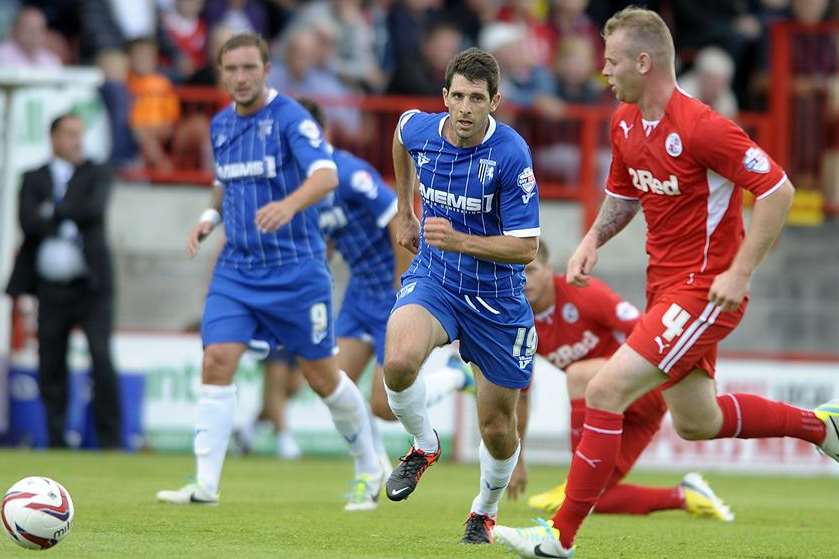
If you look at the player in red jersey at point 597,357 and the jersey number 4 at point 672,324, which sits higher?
the jersey number 4 at point 672,324

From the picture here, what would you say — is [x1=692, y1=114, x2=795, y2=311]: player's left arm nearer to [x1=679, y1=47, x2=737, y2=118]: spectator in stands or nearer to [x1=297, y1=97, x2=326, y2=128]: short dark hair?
[x1=297, y1=97, x2=326, y2=128]: short dark hair

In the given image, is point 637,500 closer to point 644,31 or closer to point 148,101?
point 644,31

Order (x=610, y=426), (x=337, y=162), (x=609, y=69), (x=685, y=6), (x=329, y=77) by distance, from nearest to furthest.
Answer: (x=610, y=426) → (x=609, y=69) → (x=337, y=162) → (x=329, y=77) → (x=685, y=6)

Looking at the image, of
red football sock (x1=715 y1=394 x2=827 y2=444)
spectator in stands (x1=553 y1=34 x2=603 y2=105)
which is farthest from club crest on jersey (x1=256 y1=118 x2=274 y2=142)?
spectator in stands (x1=553 y1=34 x2=603 y2=105)

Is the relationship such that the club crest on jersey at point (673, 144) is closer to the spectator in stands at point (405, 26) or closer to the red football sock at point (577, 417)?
the red football sock at point (577, 417)

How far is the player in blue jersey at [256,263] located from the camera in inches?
369

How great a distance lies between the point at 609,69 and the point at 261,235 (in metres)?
2.81

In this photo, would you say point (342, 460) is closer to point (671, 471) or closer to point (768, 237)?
point (671, 471)

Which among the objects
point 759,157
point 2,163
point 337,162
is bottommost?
point 2,163

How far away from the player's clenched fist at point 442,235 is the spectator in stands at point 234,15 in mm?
10418

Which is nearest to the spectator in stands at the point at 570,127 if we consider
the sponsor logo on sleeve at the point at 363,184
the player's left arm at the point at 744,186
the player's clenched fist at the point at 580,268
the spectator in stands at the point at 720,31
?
the spectator in stands at the point at 720,31

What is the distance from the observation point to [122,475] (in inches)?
469

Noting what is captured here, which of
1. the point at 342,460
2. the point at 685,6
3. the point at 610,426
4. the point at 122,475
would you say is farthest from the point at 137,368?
the point at 610,426

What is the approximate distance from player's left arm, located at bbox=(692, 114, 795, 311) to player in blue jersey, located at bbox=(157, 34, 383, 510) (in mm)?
2596
